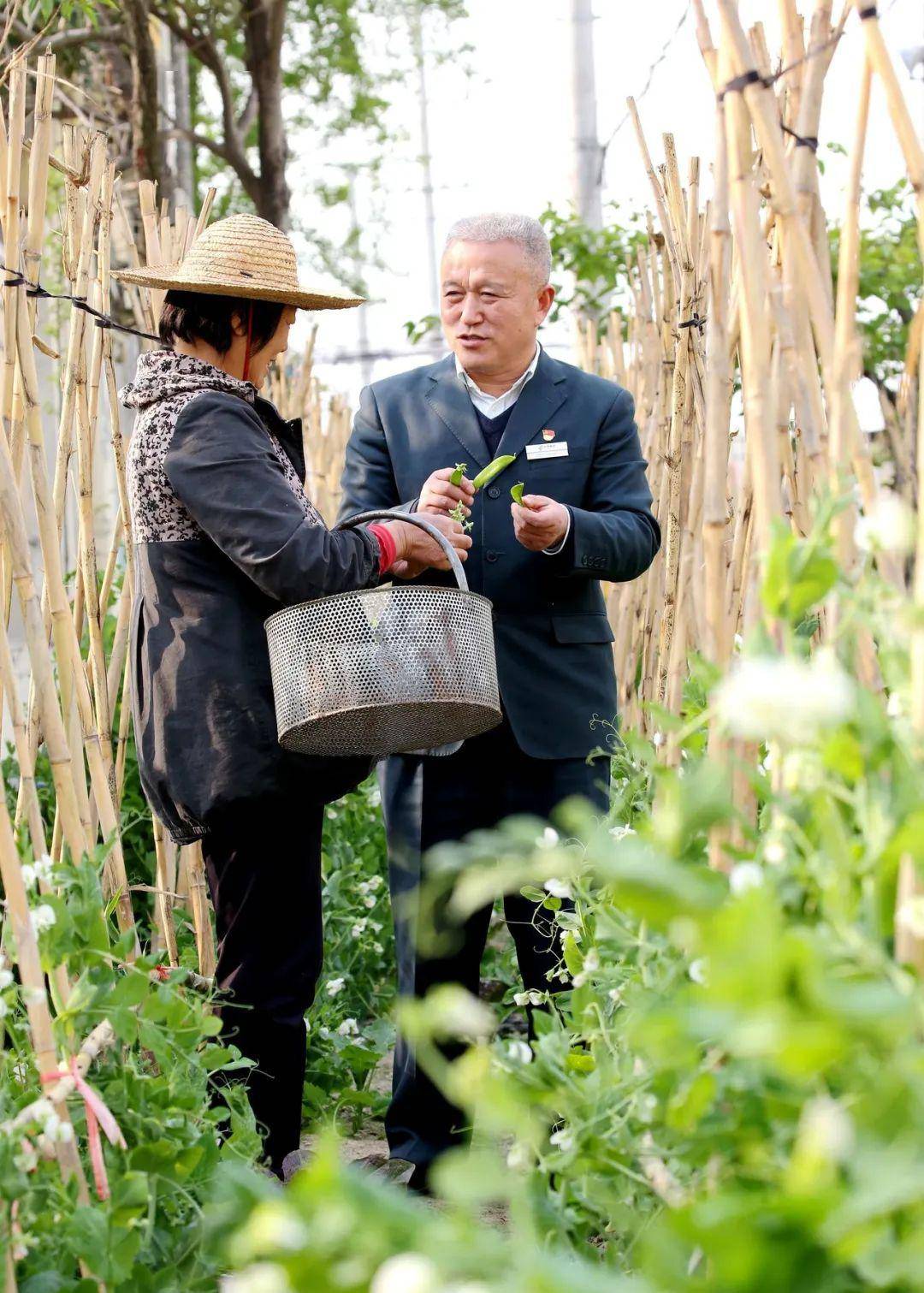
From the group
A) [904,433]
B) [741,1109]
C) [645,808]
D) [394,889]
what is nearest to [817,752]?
[741,1109]

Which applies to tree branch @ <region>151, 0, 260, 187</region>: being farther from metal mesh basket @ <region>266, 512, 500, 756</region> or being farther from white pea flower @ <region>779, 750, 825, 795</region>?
white pea flower @ <region>779, 750, 825, 795</region>

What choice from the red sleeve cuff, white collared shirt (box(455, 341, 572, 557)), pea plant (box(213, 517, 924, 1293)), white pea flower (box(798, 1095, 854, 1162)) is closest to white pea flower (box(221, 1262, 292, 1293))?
pea plant (box(213, 517, 924, 1293))

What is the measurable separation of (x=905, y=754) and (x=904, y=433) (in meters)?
5.16

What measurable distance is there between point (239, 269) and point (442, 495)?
437 mm

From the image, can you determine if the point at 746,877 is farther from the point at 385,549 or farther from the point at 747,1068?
the point at 385,549

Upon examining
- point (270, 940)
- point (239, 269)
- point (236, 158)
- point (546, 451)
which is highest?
point (236, 158)

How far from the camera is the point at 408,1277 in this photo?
0.66 meters

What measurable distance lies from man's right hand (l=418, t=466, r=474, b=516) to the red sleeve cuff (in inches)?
5.0

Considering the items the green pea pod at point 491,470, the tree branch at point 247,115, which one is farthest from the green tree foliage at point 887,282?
the green pea pod at point 491,470

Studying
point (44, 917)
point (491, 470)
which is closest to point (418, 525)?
point (491, 470)

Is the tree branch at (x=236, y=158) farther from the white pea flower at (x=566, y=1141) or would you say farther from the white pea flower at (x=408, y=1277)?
the white pea flower at (x=408, y=1277)

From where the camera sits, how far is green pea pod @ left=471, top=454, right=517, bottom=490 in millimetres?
2371

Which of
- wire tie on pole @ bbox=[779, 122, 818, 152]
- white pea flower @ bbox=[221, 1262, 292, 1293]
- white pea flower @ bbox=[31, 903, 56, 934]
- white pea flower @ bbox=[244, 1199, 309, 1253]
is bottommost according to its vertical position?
white pea flower @ bbox=[31, 903, 56, 934]

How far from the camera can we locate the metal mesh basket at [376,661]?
1.90 meters
